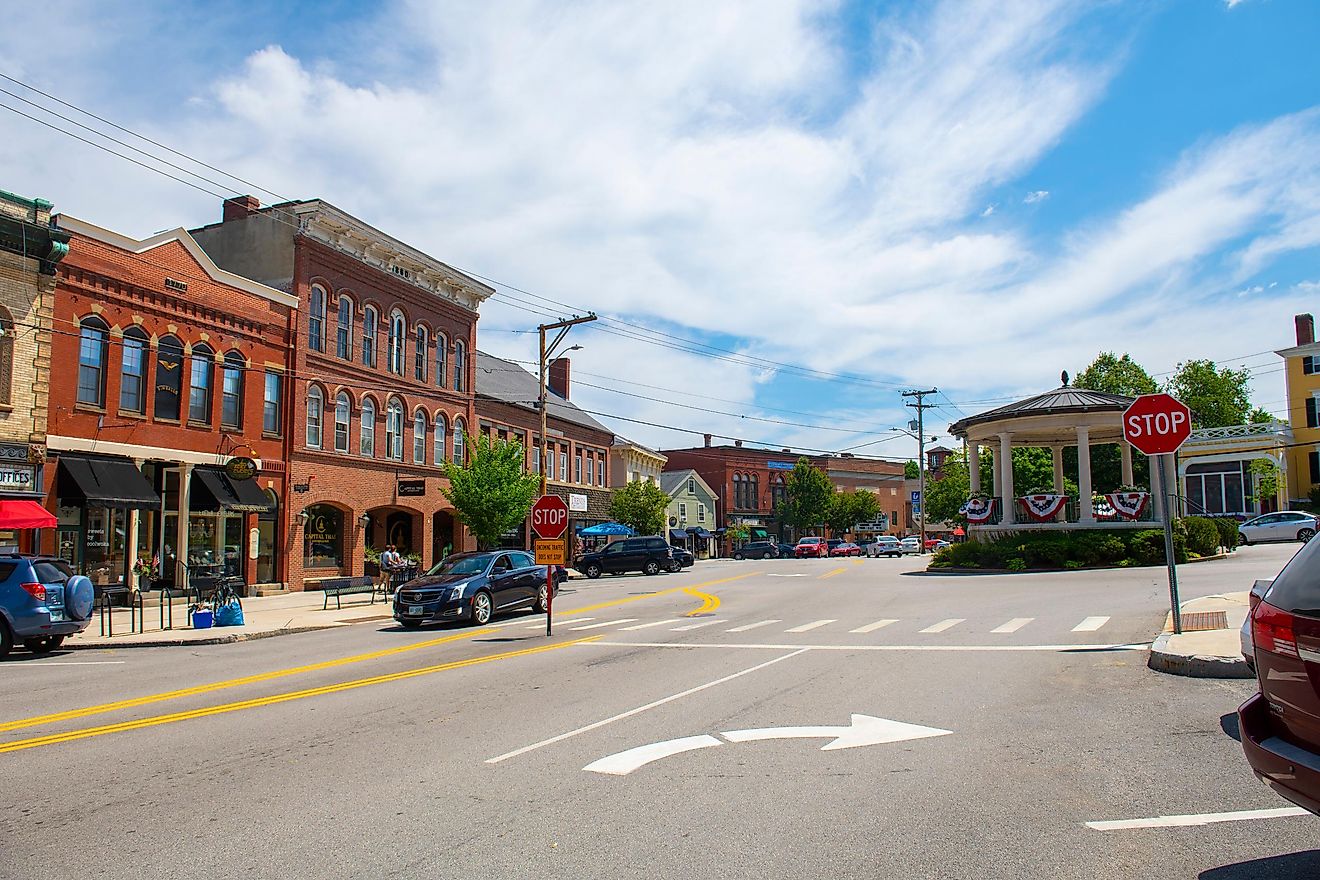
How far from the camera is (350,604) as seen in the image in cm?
2694

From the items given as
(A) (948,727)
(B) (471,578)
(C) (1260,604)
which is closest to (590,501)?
(B) (471,578)

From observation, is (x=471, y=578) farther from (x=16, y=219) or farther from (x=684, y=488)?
(x=684, y=488)

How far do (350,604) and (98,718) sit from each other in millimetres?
17543

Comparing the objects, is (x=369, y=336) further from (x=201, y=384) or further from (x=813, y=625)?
(x=813, y=625)

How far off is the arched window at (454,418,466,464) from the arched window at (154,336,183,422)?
14.2m

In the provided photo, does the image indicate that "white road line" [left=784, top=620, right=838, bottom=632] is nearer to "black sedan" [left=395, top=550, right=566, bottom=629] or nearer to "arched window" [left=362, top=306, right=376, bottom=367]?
"black sedan" [left=395, top=550, right=566, bottom=629]

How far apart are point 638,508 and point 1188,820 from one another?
50.7 m

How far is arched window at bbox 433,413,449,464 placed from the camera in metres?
39.9

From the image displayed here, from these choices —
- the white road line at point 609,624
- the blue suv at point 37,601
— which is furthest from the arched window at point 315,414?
the white road line at point 609,624

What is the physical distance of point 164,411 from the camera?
27219 mm

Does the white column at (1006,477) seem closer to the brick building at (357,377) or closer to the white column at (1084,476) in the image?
the white column at (1084,476)

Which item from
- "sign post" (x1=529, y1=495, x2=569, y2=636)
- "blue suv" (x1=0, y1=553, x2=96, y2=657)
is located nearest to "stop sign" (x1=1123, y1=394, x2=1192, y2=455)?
"sign post" (x1=529, y1=495, x2=569, y2=636)

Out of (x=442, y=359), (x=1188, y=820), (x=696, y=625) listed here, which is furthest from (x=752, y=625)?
(x=442, y=359)

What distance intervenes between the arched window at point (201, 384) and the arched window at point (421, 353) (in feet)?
33.6
